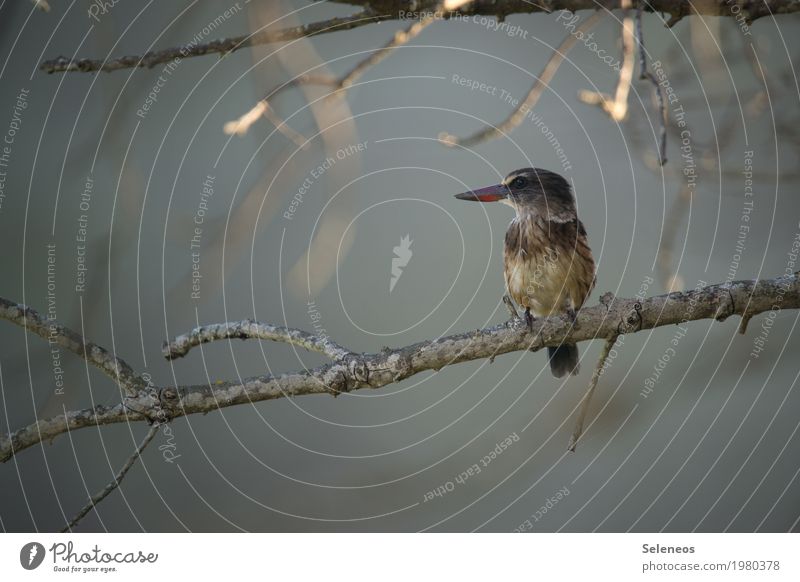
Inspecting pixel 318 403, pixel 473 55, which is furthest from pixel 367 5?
pixel 318 403

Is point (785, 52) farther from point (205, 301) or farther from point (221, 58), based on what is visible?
point (205, 301)

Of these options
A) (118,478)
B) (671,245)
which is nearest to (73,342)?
(118,478)

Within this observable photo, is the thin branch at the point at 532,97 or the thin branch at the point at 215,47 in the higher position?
the thin branch at the point at 215,47

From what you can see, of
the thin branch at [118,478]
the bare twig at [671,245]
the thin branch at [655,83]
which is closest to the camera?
the thin branch at [655,83]

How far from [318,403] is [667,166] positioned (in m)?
1.09

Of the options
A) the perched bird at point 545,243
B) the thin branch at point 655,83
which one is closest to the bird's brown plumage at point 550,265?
the perched bird at point 545,243

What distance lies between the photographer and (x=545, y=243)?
196cm

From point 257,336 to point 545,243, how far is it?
2.57ft

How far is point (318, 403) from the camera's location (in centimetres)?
206

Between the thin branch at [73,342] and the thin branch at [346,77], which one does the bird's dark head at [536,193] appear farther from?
the thin branch at [73,342]

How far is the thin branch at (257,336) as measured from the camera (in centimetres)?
156

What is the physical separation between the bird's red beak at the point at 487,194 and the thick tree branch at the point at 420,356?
0.43 meters
